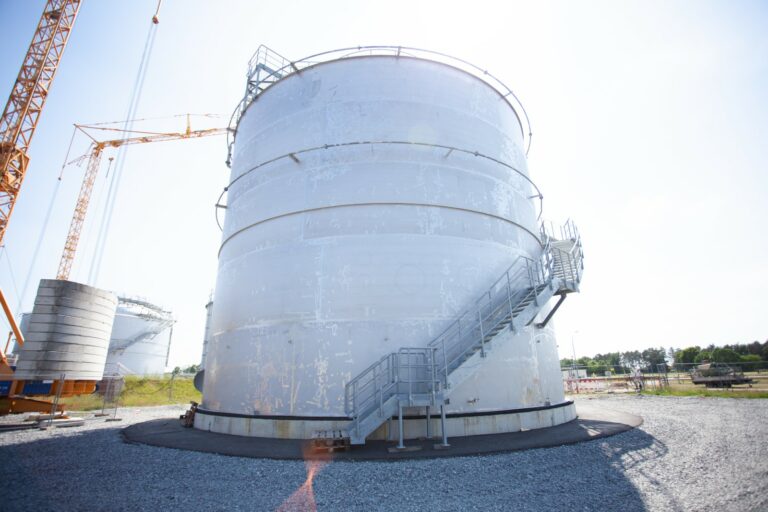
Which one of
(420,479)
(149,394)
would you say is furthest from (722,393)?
(149,394)

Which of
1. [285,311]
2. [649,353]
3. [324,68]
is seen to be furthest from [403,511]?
[649,353]

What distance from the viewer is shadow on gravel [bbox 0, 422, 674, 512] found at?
4.62 metres

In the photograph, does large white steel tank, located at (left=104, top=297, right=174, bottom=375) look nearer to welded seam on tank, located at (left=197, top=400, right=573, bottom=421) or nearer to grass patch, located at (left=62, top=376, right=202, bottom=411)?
grass patch, located at (left=62, top=376, right=202, bottom=411)

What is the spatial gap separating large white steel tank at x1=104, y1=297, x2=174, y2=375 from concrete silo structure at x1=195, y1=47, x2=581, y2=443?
98.3ft

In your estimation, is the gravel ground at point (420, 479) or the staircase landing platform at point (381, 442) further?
the staircase landing platform at point (381, 442)

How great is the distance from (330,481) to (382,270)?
498 centimetres

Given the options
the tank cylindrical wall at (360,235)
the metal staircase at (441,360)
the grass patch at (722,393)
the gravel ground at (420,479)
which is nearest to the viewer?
the gravel ground at (420,479)

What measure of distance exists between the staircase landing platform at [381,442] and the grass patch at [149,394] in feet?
47.1

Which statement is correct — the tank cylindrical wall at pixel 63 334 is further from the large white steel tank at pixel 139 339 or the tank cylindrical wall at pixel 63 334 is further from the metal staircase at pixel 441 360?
the large white steel tank at pixel 139 339

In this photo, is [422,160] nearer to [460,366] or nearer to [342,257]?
[342,257]

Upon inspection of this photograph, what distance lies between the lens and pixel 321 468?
618 cm

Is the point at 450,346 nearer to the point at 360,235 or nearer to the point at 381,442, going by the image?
the point at 381,442

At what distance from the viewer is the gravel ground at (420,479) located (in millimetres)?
4574

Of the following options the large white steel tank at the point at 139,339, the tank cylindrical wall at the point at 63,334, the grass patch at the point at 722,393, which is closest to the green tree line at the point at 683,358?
the grass patch at the point at 722,393
